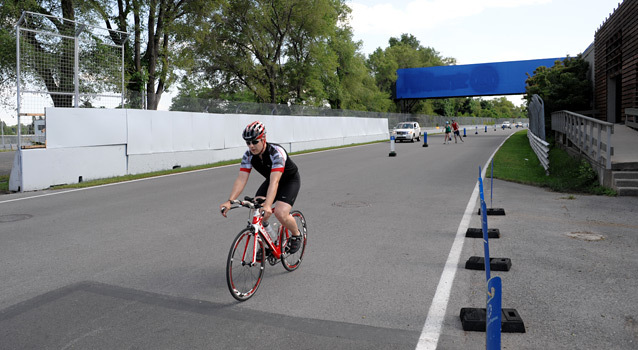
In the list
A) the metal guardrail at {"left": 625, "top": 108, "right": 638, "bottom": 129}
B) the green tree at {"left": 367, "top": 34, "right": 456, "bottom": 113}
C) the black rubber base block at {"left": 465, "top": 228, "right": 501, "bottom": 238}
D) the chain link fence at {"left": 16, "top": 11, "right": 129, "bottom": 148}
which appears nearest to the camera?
the black rubber base block at {"left": 465, "top": 228, "right": 501, "bottom": 238}

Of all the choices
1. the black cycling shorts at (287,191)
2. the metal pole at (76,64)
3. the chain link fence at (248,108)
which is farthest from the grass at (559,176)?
the metal pole at (76,64)

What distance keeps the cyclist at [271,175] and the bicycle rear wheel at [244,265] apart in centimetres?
31

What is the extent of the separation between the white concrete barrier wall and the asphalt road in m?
3.26

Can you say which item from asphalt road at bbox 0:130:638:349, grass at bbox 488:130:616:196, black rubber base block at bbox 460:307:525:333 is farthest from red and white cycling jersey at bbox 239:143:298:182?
grass at bbox 488:130:616:196

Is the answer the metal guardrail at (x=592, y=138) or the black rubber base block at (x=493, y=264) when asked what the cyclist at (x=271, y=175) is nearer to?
the black rubber base block at (x=493, y=264)

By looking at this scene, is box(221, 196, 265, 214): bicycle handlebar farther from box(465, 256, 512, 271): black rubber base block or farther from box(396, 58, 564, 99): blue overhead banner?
box(396, 58, 564, 99): blue overhead banner

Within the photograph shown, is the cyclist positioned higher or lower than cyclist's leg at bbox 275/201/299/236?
higher

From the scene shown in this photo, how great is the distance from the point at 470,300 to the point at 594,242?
330 centimetres

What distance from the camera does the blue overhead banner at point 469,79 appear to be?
58125 millimetres

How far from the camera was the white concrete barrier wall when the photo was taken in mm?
13547

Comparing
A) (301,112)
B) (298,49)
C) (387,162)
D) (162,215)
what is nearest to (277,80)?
(298,49)

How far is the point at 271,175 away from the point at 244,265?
36.4 inches

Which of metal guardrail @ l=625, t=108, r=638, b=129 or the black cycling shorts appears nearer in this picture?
the black cycling shorts

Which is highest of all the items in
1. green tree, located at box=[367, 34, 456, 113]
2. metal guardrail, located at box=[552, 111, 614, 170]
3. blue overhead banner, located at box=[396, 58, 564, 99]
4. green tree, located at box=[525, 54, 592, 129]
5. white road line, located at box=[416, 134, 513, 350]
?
green tree, located at box=[367, 34, 456, 113]
